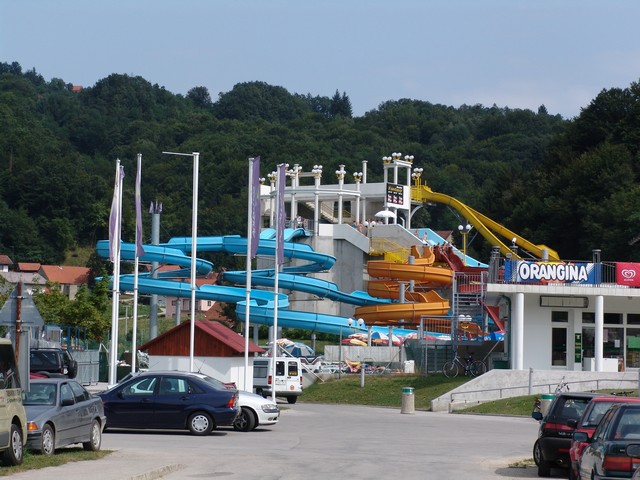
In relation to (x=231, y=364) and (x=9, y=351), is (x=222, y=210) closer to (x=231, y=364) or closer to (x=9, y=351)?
(x=231, y=364)

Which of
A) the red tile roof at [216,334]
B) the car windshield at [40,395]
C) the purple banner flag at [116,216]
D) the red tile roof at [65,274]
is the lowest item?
the car windshield at [40,395]

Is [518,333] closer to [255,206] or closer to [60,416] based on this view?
[255,206]

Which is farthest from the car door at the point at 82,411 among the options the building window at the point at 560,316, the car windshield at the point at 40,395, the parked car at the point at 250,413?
the building window at the point at 560,316

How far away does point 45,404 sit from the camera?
21766 mm

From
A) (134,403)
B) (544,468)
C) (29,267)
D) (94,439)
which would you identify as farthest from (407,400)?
(29,267)

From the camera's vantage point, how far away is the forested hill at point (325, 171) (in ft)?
304

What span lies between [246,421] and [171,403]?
3.00m

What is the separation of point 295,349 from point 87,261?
280 feet

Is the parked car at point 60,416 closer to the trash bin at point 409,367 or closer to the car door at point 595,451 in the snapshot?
the car door at point 595,451

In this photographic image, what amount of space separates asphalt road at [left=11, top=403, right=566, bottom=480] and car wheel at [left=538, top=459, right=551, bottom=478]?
0.62 ft

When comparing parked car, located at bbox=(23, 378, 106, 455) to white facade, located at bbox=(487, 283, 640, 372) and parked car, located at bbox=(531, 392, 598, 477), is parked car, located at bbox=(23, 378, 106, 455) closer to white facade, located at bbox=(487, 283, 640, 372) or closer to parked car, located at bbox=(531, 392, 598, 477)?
parked car, located at bbox=(531, 392, 598, 477)

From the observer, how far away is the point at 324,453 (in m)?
24.6

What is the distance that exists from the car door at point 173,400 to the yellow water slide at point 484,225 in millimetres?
53119

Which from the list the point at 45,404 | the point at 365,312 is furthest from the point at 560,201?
the point at 45,404
